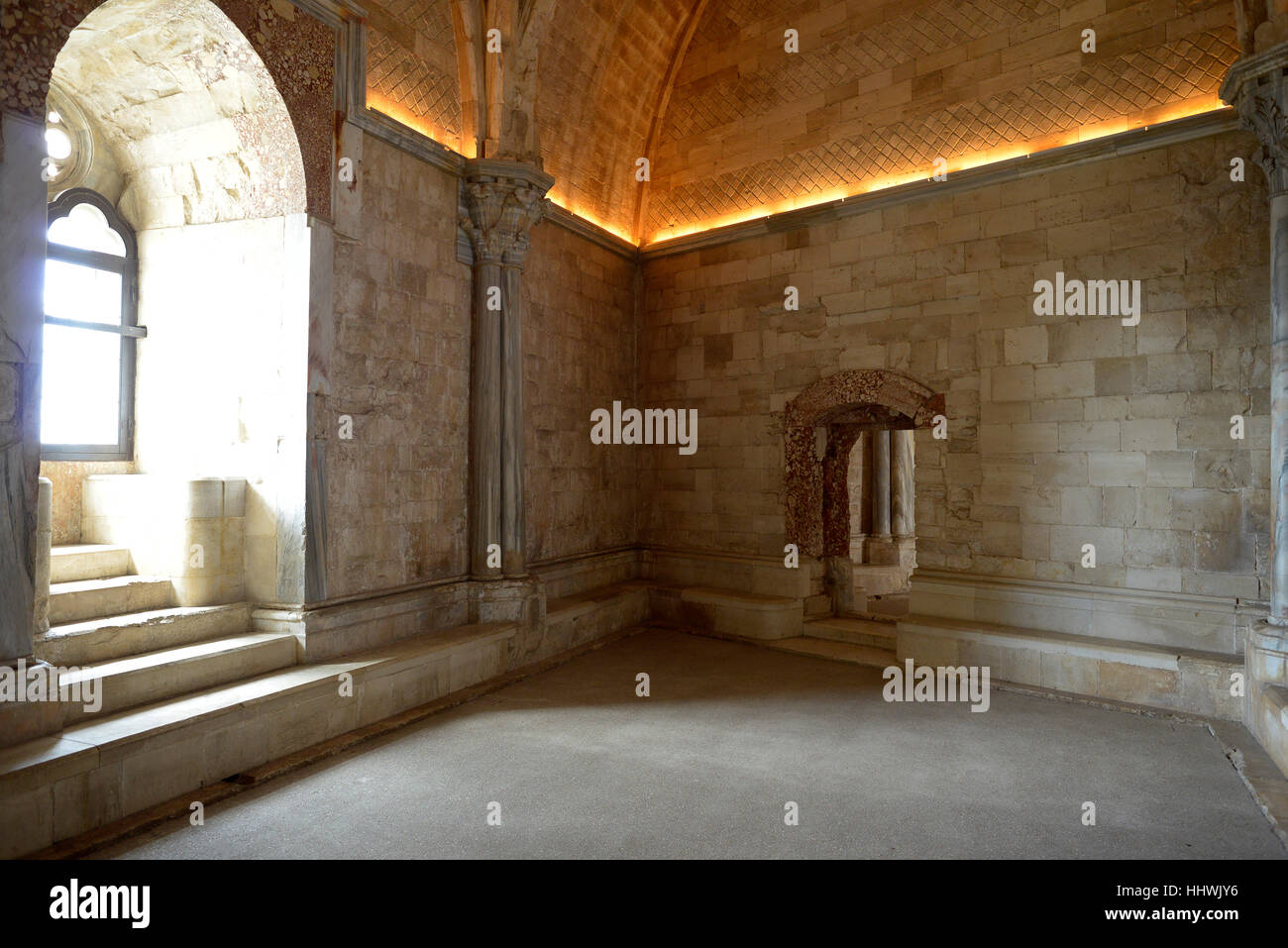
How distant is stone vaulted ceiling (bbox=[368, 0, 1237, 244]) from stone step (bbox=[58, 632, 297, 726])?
3.95m

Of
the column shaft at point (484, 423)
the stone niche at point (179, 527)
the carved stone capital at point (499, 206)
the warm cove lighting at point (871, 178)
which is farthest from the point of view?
the column shaft at point (484, 423)

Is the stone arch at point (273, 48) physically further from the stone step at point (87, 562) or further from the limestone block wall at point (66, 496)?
the stone step at point (87, 562)

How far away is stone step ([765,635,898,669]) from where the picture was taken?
6617 mm

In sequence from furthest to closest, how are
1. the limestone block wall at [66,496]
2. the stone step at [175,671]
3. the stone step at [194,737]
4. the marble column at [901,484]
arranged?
the marble column at [901,484] < the limestone block wall at [66,496] < the stone step at [175,671] < the stone step at [194,737]

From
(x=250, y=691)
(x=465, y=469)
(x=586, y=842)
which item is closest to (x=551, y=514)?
(x=465, y=469)

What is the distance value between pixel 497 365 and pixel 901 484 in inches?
325

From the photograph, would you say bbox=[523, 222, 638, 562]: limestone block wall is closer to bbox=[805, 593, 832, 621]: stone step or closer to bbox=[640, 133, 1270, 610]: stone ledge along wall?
bbox=[640, 133, 1270, 610]: stone ledge along wall

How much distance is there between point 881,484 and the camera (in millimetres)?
11906

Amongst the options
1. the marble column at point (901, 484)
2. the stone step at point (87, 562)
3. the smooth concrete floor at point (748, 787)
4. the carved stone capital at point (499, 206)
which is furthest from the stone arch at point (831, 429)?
the stone step at point (87, 562)

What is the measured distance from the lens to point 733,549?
8156 mm

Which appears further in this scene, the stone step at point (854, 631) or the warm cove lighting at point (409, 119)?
the stone step at point (854, 631)

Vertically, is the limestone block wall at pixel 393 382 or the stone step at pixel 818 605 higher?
the limestone block wall at pixel 393 382

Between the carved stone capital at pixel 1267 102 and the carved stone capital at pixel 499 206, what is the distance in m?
4.99

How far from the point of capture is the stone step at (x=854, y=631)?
709 cm
